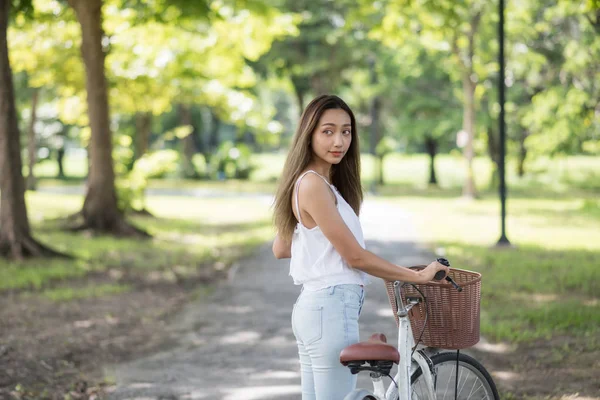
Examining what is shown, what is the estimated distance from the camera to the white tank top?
3.47 metres

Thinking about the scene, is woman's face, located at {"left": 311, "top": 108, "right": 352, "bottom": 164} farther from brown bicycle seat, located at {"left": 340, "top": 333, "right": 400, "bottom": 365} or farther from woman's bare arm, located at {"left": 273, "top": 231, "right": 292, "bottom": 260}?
brown bicycle seat, located at {"left": 340, "top": 333, "right": 400, "bottom": 365}

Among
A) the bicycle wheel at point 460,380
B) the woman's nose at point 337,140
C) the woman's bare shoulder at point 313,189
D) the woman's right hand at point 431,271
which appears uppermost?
the woman's nose at point 337,140

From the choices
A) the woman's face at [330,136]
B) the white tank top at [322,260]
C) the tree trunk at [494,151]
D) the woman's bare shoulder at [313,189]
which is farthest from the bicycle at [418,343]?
the tree trunk at [494,151]

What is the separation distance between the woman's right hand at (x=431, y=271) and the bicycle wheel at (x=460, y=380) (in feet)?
1.82

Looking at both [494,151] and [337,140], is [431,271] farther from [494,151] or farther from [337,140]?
[494,151]

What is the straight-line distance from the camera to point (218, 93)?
2584cm

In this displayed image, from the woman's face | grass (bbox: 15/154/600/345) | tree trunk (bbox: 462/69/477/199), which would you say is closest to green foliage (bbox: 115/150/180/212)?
grass (bbox: 15/154/600/345)

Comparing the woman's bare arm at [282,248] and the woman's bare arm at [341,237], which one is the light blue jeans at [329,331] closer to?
the woman's bare arm at [341,237]

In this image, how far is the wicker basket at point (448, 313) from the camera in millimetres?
3500

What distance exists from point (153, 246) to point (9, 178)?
146 inches

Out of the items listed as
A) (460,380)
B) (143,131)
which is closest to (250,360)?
(460,380)

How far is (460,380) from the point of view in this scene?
13.2ft

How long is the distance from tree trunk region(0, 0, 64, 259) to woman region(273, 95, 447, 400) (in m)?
11.1

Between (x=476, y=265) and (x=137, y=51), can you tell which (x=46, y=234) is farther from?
(x=476, y=265)
